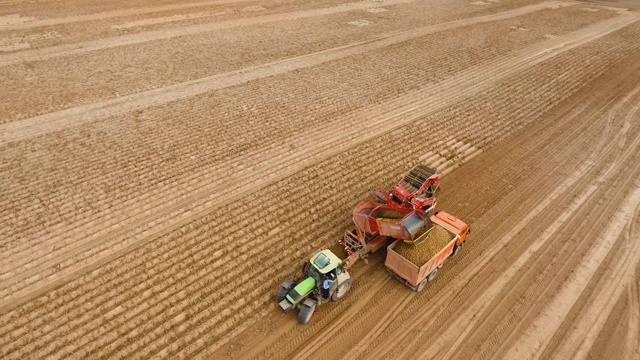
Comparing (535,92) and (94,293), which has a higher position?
(535,92)

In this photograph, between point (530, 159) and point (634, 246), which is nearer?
point (634, 246)

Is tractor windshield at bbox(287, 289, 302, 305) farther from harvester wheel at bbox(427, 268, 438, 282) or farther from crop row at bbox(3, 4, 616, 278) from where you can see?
crop row at bbox(3, 4, 616, 278)

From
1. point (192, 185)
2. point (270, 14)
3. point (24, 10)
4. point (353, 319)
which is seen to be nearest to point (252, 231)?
point (192, 185)

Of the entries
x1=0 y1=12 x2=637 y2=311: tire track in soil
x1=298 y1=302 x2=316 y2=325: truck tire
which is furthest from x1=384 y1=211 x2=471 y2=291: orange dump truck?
x1=0 y1=12 x2=637 y2=311: tire track in soil

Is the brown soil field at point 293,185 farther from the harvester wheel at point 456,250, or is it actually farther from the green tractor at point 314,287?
the green tractor at point 314,287

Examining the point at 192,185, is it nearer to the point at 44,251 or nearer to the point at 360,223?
the point at 44,251

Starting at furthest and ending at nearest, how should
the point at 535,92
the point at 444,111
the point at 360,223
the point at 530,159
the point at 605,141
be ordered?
the point at 535,92 < the point at 444,111 < the point at 605,141 < the point at 530,159 < the point at 360,223

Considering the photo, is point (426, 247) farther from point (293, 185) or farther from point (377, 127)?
point (377, 127)

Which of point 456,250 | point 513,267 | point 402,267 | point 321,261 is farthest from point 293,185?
point 513,267
